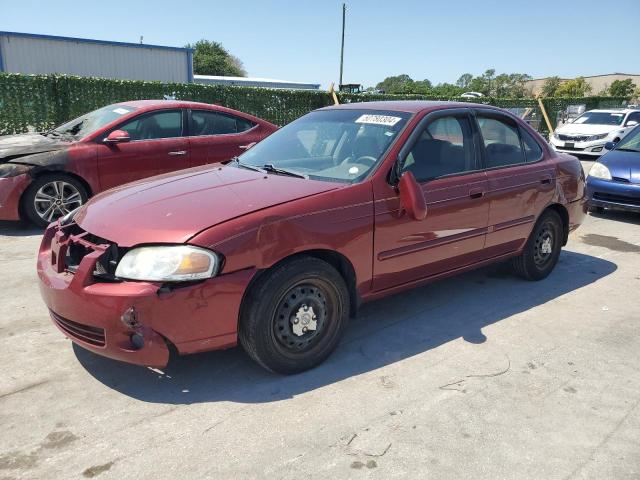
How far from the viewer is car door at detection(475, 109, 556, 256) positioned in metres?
4.28

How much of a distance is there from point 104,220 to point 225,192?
2.33 feet

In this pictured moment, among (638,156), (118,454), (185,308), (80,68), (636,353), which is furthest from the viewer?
(80,68)

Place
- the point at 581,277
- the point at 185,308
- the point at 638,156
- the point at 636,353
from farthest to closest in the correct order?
the point at 638,156
the point at 581,277
the point at 636,353
the point at 185,308

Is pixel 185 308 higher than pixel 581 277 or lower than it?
higher

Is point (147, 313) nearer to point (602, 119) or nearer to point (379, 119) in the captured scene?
point (379, 119)

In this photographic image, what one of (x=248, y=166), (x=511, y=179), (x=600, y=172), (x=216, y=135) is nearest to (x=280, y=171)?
(x=248, y=166)

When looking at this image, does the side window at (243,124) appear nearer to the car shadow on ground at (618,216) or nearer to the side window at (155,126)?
the side window at (155,126)

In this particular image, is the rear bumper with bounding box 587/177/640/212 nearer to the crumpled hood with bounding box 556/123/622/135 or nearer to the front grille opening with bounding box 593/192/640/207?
the front grille opening with bounding box 593/192/640/207

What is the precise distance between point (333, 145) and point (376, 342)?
4.78 feet

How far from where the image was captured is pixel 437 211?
3.77 meters

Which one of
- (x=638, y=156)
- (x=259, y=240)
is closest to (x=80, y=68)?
(x=638, y=156)

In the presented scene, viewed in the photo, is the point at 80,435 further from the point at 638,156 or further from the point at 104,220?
the point at 638,156

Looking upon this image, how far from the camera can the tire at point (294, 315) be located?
9.57 ft

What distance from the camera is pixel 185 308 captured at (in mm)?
2711
